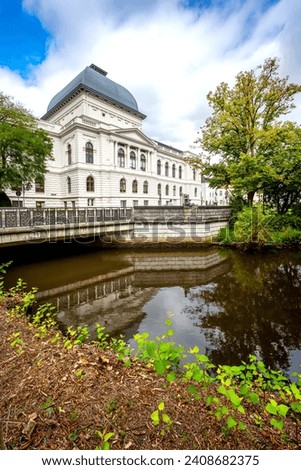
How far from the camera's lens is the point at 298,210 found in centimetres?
2012

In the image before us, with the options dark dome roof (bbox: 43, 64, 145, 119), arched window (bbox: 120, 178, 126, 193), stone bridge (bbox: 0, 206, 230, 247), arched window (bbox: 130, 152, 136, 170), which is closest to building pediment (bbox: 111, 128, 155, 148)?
arched window (bbox: 130, 152, 136, 170)

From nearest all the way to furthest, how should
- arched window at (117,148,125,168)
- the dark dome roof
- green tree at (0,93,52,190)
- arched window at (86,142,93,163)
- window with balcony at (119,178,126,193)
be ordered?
green tree at (0,93,52,190) < arched window at (86,142,93,163) < arched window at (117,148,125,168) < window with balcony at (119,178,126,193) < the dark dome roof

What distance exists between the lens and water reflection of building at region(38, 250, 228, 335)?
22.8 ft

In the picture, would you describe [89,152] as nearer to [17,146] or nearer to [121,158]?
[121,158]

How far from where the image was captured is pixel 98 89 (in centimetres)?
3644

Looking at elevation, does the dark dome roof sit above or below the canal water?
above

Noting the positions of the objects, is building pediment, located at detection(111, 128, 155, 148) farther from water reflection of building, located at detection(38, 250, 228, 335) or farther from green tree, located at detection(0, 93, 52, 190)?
water reflection of building, located at detection(38, 250, 228, 335)

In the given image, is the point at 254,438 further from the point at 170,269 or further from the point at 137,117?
the point at 137,117

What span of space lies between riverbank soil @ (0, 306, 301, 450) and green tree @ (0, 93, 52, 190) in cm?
2168

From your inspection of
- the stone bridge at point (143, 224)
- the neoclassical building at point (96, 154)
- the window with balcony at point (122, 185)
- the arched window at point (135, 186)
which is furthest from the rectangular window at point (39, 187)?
the stone bridge at point (143, 224)

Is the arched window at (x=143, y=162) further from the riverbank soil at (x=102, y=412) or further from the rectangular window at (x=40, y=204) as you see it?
the riverbank soil at (x=102, y=412)

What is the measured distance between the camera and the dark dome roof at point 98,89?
1382 inches

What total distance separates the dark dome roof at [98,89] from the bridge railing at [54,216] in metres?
27.2
